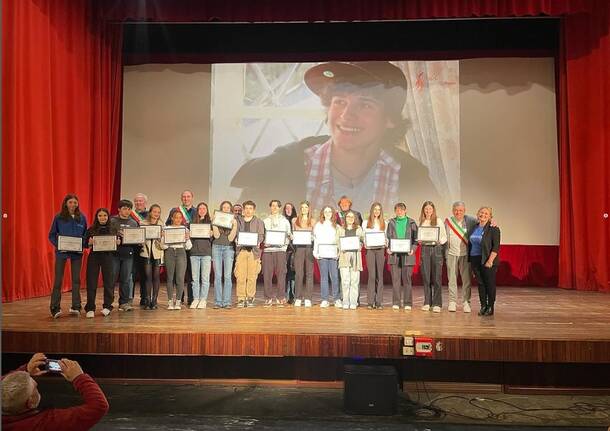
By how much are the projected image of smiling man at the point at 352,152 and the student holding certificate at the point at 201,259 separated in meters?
3.28

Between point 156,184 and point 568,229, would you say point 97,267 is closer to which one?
point 156,184

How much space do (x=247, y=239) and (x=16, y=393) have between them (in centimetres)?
471

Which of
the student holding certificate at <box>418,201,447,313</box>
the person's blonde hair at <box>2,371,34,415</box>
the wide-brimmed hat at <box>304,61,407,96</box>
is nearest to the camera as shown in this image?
the person's blonde hair at <box>2,371,34,415</box>

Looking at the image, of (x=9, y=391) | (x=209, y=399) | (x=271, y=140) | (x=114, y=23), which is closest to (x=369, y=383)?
(x=209, y=399)

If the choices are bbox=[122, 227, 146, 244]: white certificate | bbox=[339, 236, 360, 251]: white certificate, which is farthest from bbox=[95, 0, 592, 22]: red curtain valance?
bbox=[122, 227, 146, 244]: white certificate

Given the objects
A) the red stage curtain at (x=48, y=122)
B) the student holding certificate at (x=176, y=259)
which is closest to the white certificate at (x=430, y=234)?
the student holding certificate at (x=176, y=259)

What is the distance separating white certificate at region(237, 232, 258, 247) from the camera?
6801mm

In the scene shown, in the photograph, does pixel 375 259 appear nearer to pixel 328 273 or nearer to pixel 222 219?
pixel 328 273

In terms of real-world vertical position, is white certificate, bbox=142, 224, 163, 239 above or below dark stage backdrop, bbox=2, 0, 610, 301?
below

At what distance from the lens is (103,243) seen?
600 cm

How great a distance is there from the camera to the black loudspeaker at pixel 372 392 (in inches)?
175

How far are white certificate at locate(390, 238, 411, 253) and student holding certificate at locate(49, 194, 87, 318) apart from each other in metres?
3.83

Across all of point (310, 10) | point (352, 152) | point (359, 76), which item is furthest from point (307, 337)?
point (359, 76)

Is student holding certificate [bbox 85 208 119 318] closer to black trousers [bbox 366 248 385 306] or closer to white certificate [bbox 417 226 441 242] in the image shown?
black trousers [bbox 366 248 385 306]
